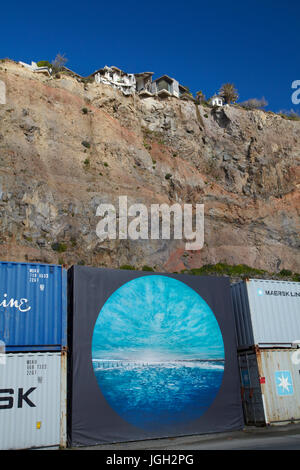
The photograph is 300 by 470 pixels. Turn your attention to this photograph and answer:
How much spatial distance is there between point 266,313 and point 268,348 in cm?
167

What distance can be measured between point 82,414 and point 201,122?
5260 cm

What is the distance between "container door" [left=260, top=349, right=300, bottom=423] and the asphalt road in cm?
56

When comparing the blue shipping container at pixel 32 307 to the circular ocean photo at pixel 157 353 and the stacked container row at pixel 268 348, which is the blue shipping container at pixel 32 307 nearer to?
the circular ocean photo at pixel 157 353

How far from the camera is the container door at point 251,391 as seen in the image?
17078mm

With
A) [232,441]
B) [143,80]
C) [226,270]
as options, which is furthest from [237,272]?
[143,80]

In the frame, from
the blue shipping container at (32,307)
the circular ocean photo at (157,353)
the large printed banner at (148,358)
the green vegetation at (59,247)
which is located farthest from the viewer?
the green vegetation at (59,247)

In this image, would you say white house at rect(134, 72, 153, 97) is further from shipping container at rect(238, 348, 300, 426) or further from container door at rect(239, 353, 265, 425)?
shipping container at rect(238, 348, 300, 426)

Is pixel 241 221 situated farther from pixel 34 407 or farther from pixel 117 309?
pixel 34 407

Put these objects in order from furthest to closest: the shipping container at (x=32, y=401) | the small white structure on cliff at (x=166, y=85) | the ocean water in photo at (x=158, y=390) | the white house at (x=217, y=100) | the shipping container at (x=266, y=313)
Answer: the white house at (x=217, y=100), the small white structure on cliff at (x=166, y=85), the shipping container at (x=266, y=313), the ocean water in photo at (x=158, y=390), the shipping container at (x=32, y=401)

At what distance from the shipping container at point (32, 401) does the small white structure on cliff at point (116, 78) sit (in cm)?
5875

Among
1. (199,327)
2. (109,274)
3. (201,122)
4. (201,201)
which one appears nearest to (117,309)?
(109,274)

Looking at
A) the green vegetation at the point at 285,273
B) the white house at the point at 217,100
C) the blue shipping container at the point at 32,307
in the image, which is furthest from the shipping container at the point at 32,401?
the white house at the point at 217,100

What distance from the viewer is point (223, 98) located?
74.8 meters

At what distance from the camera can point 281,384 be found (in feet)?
57.0
